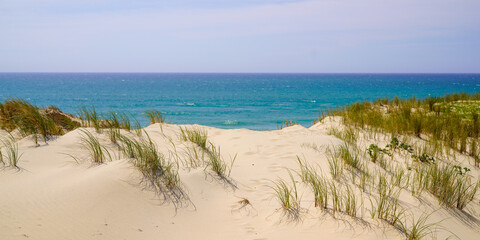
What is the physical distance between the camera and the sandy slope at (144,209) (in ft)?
10.1

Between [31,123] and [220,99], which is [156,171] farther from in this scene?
[220,99]

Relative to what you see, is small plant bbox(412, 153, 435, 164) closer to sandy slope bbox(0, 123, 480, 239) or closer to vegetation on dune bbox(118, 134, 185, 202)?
sandy slope bbox(0, 123, 480, 239)

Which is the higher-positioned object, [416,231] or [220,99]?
[416,231]

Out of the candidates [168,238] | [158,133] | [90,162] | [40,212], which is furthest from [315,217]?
[158,133]

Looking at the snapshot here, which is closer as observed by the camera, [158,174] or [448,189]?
[158,174]

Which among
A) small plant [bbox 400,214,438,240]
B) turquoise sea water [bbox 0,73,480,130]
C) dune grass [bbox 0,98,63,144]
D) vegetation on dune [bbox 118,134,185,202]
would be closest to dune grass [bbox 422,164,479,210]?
small plant [bbox 400,214,438,240]

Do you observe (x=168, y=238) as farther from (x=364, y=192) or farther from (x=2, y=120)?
(x=2, y=120)

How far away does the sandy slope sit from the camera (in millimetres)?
3068

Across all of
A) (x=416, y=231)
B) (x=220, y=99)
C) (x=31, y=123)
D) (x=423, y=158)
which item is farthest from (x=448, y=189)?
(x=220, y=99)

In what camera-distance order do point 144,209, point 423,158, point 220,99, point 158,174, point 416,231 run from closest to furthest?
point 416,231, point 144,209, point 158,174, point 423,158, point 220,99

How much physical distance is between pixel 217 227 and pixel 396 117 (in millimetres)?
6460

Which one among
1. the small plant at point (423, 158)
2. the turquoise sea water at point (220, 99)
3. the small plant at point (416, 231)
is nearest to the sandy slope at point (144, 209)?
the small plant at point (416, 231)

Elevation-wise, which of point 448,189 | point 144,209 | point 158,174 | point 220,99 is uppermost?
point 158,174

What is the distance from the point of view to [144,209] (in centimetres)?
352
